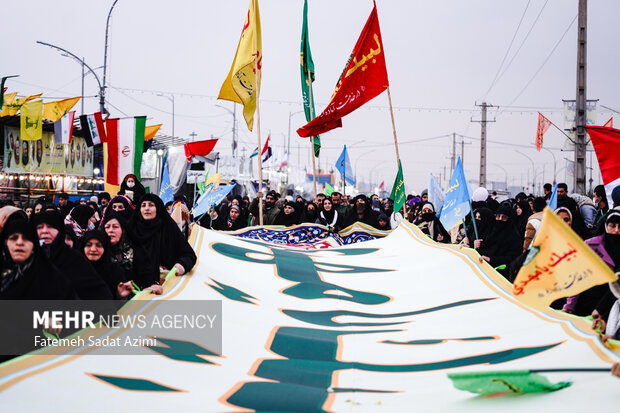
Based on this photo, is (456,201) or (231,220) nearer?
(456,201)

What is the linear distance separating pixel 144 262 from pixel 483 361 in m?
3.07

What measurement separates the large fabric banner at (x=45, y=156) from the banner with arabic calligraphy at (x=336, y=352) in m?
20.1

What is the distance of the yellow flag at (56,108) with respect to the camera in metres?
20.3

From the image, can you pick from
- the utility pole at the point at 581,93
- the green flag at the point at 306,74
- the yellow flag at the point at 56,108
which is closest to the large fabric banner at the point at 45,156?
the yellow flag at the point at 56,108

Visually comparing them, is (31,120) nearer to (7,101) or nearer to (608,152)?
(7,101)

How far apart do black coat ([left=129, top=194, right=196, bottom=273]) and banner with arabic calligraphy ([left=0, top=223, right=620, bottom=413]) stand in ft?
1.00

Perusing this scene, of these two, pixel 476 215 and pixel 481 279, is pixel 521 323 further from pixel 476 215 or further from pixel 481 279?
pixel 476 215

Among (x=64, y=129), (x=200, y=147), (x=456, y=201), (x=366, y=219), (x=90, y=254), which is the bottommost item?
(x=366, y=219)

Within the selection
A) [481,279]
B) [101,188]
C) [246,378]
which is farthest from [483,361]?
[101,188]

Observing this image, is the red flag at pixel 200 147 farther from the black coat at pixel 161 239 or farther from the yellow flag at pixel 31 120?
the black coat at pixel 161 239

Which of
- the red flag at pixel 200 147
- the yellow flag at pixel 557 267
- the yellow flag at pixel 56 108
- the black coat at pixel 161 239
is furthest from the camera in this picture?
the yellow flag at pixel 56 108

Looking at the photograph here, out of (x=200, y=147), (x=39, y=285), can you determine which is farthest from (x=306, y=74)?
(x=39, y=285)

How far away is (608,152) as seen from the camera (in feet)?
23.8

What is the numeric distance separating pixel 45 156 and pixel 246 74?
17306 millimetres
